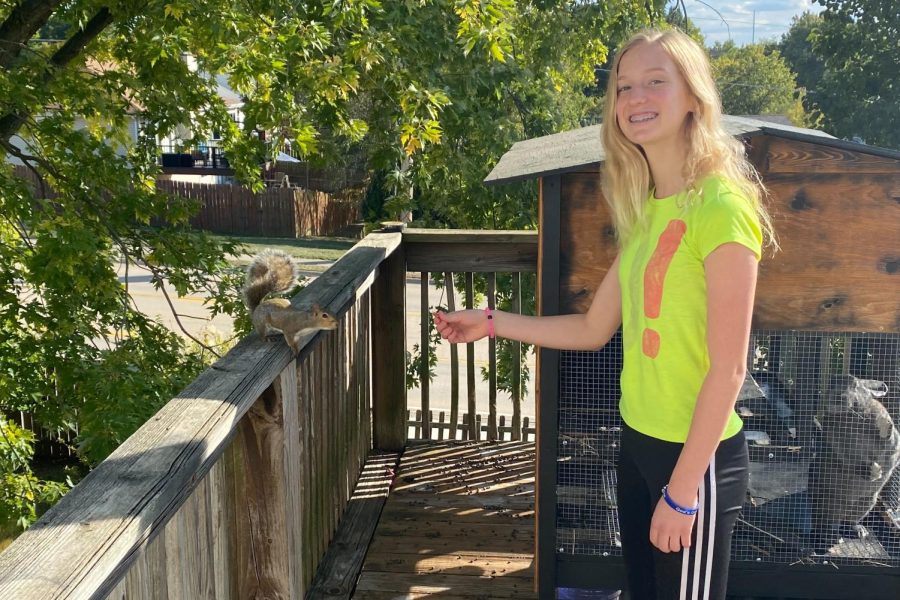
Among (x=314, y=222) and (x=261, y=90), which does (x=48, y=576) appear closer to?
(x=261, y=90)

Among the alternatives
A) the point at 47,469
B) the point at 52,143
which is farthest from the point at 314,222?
the point at 52,143

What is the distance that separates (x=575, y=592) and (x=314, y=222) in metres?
24.5

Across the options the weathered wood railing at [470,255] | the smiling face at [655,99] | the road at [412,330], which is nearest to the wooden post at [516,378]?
the weathered wood railing at [470,255]

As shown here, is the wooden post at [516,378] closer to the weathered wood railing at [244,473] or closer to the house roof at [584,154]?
the weathered wood railing at [244,473]

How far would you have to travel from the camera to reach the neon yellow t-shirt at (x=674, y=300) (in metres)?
1.58

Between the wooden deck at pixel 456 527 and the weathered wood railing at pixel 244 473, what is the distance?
217 mm

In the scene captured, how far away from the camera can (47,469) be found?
7.95 meters

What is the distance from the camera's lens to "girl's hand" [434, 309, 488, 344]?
7.57 feet

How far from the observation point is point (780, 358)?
9.30ft

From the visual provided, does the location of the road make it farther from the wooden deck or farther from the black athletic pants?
the black athletic pants

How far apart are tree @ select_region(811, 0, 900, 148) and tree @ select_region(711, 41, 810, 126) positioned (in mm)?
25358

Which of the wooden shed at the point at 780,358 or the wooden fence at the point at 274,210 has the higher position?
the wooden fence at the point at 274,210

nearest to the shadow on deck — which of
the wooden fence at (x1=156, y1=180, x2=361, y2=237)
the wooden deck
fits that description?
the wooden deck

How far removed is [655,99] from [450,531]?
2126mm
